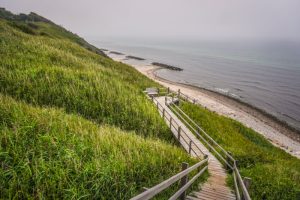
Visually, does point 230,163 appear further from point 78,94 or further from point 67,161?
point 78,94

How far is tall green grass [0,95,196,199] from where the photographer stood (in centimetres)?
575

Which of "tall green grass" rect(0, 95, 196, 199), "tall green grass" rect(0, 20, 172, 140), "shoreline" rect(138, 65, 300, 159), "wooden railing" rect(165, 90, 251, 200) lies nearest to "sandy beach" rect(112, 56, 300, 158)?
"shoreline" rect(138, 65, 300, 159)

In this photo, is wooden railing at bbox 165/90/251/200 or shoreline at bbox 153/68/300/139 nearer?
wooden railing at bbox 165/90/251/200

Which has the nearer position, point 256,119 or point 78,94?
point 78,94

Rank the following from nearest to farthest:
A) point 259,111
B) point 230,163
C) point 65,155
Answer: point 65,155 → point 230,163 → point 259,111

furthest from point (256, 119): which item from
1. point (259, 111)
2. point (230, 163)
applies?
point (230, 163)

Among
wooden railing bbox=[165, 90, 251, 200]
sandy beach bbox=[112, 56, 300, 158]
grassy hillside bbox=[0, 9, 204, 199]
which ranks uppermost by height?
grassy hillside bbox=[0, 9, 204, 199]

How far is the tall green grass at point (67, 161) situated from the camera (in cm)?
575

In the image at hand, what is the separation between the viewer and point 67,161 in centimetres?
664

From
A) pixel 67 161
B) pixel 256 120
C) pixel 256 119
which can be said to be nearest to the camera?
pixel 67 161

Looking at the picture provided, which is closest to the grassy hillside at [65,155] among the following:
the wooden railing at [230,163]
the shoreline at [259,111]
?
the wooden railing at [230,163]

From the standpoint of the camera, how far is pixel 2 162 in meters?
5.88

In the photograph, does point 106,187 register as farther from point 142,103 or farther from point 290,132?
point 290,132

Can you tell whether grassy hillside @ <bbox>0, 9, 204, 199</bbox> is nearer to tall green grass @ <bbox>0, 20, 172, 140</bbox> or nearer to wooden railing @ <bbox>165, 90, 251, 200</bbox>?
tall green grass @ <bbox>0, 20, 172, 140</bbox>
